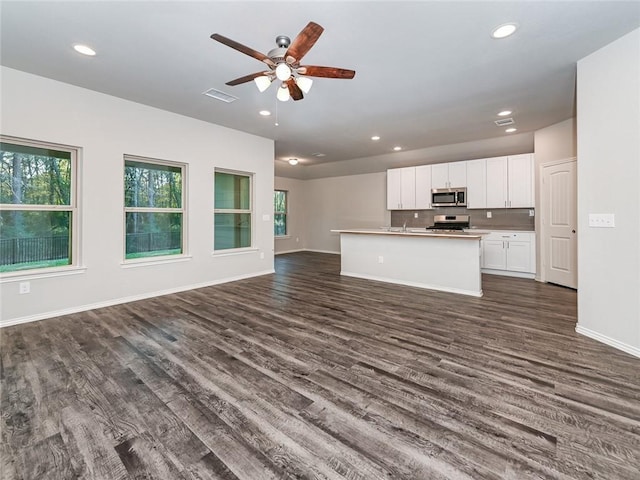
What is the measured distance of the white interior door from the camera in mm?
4821

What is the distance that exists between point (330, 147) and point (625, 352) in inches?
228

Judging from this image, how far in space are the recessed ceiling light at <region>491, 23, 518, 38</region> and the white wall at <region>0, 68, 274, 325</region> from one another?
429 centimetres

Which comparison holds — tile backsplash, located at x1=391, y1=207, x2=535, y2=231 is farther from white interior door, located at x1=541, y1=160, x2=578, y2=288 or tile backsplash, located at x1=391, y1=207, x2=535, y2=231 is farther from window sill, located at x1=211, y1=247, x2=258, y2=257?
window sill, located at x1=211, y1=247, x2=258, y2=257

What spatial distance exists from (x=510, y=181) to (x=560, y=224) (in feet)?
4.68

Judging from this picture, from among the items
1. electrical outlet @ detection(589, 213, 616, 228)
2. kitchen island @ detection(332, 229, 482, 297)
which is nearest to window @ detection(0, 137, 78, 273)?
kitchen island @ detection(332, 229, 482, 297)

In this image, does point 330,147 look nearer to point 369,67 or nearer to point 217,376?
point 369,67

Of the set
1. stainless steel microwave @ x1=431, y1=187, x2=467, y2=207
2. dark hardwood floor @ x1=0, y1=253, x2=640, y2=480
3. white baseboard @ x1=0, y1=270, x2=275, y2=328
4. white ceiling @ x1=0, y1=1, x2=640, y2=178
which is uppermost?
white ceiling @ x1=0, y1=1, x2=640, y2=178

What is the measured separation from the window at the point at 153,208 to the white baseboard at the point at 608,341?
5431 mm

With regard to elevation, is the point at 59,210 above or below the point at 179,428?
above

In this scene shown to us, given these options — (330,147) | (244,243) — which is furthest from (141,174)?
(330,147)

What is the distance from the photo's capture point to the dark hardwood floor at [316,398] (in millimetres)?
1464

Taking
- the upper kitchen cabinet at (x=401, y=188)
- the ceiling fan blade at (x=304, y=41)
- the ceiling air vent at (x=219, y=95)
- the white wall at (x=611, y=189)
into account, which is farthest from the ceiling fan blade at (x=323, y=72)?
the upper kitchen cabinet at (x=401, y=188)

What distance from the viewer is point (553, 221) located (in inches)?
204

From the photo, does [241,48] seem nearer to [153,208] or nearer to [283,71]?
[283,71]
